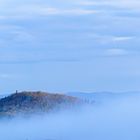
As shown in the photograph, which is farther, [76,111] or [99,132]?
[76,111]

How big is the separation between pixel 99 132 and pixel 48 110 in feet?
102

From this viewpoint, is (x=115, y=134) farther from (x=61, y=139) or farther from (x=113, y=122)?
(x=113, y=122)

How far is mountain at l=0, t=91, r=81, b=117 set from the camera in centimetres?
7388

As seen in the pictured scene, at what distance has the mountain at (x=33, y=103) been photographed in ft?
242

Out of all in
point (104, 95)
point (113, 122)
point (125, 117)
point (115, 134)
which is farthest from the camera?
point (104, 95)

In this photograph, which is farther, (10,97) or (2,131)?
(10,97)

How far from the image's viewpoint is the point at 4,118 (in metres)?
71.6

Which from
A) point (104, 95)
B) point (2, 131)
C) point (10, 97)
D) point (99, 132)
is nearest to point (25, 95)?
point (10, 97)

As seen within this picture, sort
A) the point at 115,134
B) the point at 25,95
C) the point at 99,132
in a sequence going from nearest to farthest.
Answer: the point at 115,134 < the point at 99,132 < the point at 25,95

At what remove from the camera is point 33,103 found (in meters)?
77.3

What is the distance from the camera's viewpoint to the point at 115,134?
41.8 m

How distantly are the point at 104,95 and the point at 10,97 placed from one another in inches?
537

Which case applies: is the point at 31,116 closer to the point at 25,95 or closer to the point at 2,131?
the point at 25,95

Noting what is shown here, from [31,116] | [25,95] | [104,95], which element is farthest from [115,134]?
[104,95]
